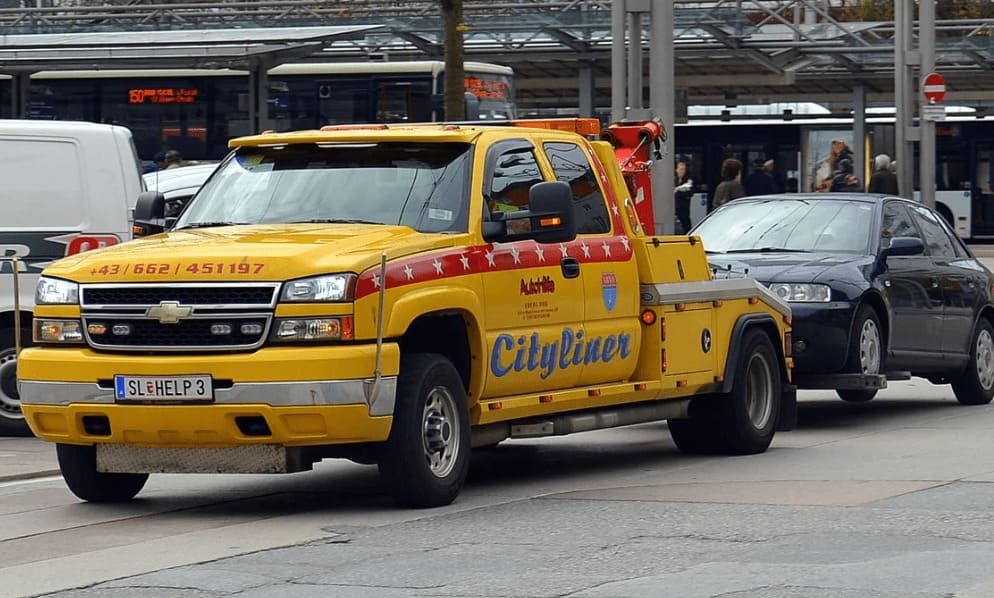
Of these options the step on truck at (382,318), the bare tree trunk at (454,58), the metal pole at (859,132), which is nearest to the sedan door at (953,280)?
the step on truck at (382,318)

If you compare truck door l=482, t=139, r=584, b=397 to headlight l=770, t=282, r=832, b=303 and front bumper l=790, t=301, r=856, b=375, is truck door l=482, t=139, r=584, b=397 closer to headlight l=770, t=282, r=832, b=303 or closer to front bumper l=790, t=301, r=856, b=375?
front bumper l=790, t=301, r=856, b=375

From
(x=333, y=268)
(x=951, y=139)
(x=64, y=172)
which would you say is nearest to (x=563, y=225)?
(x=333, y=268)

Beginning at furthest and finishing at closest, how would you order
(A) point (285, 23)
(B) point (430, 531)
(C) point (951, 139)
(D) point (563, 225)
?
1. (C) point (951, 139)
2. (A) point (285, 23)
3. (D) point (563, 225)
4. (B) point (430, 531)

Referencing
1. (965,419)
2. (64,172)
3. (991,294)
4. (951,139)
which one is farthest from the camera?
(951,139)

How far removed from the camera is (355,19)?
116 feet

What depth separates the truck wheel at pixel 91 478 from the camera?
10.1m

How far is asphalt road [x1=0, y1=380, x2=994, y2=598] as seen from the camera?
749 centimetres

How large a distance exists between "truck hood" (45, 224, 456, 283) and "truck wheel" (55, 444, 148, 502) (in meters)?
0.96

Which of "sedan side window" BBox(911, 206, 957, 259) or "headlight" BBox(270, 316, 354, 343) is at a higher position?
"sedan side window" BBox(911, 206, 957, 259)

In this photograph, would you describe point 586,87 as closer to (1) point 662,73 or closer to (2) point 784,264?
(1) point 662,73

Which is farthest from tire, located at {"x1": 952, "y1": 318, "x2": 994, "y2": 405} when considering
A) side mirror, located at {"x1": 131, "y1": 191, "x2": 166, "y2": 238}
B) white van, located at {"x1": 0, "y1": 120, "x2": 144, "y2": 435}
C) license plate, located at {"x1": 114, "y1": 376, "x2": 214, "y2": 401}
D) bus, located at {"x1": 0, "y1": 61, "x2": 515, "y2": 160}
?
bus, located at {"x1": 0, "y1": 61, "x2": 515, "y2": 160}

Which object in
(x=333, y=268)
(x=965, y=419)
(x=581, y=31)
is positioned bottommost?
(x=965, y=419)

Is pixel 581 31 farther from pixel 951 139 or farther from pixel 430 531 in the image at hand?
pixel 430 531

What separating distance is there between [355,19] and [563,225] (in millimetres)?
25468
